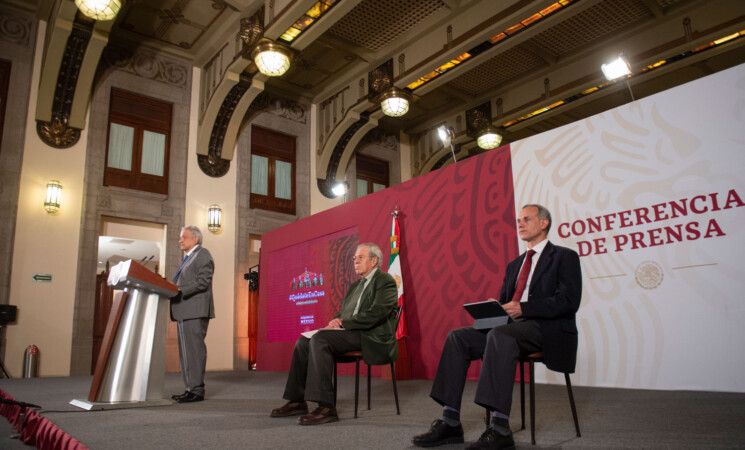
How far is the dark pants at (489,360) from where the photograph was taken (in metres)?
2.00

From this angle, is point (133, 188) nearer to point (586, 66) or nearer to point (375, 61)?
point (375, 61)

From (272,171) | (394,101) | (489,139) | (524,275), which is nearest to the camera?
(524,275)

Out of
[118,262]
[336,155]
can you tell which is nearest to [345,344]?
[118,262]

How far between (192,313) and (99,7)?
4135 mm

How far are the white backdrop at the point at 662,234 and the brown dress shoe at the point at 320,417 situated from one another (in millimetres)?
2364

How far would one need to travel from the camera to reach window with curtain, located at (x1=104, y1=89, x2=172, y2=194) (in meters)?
8.00

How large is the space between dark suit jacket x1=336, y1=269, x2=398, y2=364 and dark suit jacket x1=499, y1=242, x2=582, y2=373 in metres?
0.99

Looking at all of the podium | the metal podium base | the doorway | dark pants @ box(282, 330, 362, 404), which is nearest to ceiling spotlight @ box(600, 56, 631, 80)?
dark pants @ box(282, 330, 362, 404)

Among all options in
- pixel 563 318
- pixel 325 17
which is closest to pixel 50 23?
pixel 325 17

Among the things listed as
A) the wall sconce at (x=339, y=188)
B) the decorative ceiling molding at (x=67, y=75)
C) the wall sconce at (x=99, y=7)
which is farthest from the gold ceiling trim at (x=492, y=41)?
the decorative ceiling molding at (x=67, y=75)

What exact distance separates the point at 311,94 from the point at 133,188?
3.98m

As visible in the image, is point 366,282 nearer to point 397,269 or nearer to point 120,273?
point 120,273

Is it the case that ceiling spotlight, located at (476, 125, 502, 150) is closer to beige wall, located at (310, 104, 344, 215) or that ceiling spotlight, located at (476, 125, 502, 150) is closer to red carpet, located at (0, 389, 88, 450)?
beige wall, located at (310, 104, 344, 215)

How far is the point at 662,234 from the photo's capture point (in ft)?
12.5
